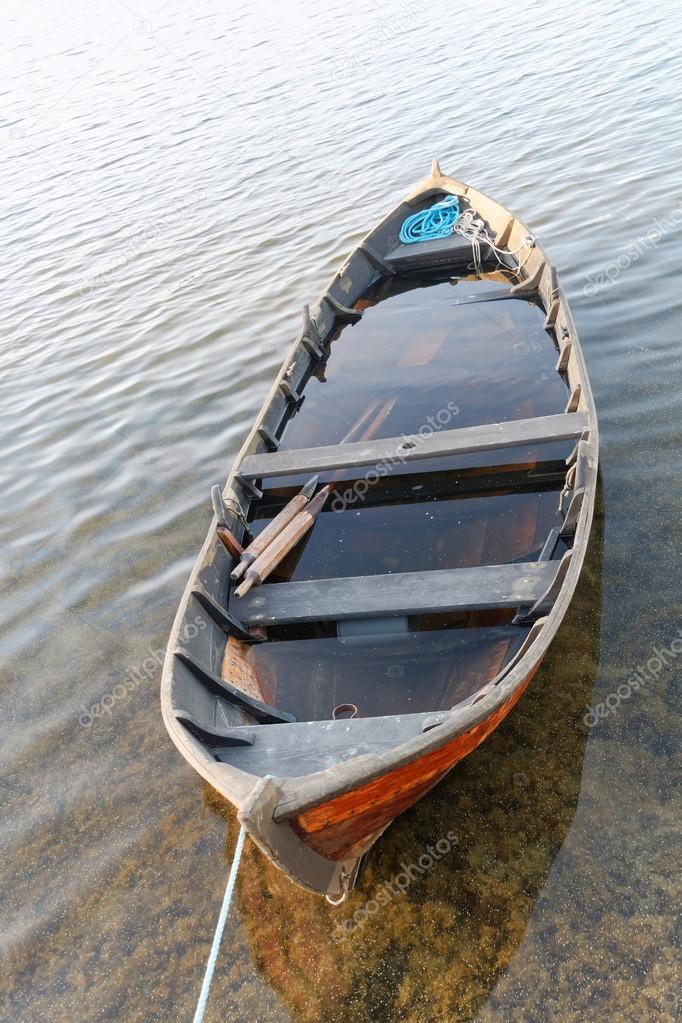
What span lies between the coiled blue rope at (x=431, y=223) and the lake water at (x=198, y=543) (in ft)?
6.20

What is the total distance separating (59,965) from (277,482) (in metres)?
4.13

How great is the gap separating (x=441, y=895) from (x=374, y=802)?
46.3 inches

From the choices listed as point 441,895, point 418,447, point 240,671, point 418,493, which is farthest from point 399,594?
point 441,895

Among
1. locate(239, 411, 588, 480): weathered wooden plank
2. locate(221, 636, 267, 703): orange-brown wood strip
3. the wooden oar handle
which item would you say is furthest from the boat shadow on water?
locate(239, 411, 588, 480): weathered wooden plank

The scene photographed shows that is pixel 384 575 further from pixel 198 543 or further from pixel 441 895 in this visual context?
pixel 198 543

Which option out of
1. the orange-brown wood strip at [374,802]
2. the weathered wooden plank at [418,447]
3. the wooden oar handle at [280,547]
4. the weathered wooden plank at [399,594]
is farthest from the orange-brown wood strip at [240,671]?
the weathered wooden plank at [418,447]

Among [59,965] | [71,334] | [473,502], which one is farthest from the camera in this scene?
[71,334]

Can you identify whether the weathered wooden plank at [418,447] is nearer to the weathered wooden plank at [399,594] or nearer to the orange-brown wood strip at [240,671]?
the weathered wooden plank at [399,594]

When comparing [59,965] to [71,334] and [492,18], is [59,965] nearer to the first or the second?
[71,334]

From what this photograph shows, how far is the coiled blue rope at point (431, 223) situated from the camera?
10.7 metres

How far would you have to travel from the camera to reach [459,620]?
202 inches

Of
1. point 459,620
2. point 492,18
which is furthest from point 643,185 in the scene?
point 492,18

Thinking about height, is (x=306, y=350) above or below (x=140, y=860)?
above

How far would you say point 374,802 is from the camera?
3.62 metres
